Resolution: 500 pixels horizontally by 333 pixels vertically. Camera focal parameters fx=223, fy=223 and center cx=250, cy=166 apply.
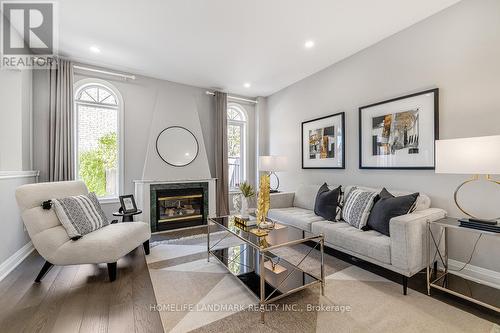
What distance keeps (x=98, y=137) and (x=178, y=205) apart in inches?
71.4

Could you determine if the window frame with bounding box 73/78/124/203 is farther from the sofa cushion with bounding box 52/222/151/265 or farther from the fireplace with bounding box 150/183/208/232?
the sofa cushion with bounding box 52/222/151/265

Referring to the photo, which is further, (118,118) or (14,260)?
(118,118)

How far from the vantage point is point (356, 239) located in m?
2.30

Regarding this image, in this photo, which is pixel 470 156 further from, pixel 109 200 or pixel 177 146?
pixel 109 200

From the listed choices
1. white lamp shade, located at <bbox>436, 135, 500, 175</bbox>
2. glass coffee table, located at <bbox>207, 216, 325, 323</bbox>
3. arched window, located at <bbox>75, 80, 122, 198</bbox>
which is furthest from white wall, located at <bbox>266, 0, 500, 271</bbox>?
arched window, located at <bbox>75, 80, 122, 198</bbox>

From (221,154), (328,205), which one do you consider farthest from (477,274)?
(221,154)

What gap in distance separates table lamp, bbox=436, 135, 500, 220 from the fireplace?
3569 millimetres

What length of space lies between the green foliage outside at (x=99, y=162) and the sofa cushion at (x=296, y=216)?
115 inches

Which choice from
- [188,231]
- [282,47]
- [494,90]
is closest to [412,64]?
[494,90]

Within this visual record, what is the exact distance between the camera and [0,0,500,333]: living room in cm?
181

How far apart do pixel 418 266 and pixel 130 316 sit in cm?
244

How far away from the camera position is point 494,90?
2.07 metres

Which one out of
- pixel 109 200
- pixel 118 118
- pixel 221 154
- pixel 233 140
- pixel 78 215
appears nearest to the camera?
pixel 78 215

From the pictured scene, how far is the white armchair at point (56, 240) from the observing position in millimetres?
2133
